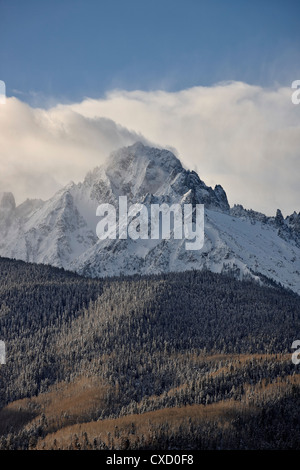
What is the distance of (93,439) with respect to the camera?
198750 millimetres

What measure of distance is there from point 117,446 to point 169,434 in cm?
1564
